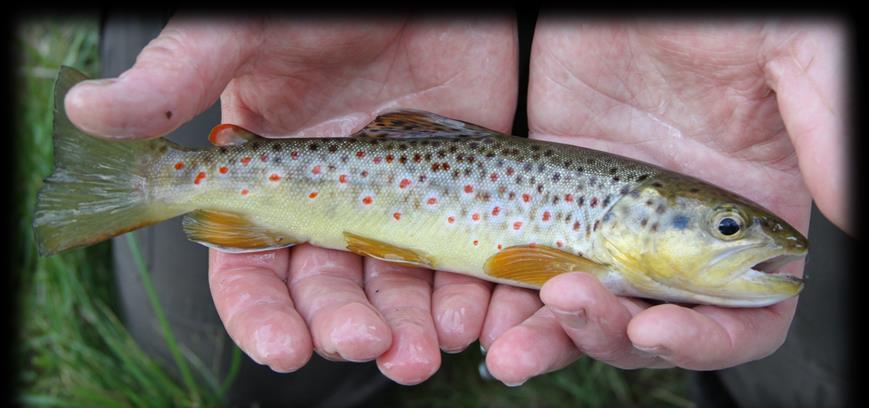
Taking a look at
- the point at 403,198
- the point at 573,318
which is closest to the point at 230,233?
the point at 403,198

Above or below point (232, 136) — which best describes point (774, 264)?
below

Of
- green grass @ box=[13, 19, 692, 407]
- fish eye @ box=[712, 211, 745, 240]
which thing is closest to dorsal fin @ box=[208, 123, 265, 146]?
green grass @ box=[13, 19, 692, 407]

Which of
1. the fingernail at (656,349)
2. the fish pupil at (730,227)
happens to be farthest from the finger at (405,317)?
the fish pupil at (730,227)

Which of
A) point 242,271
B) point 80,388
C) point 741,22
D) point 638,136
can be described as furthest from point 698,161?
point 80,388

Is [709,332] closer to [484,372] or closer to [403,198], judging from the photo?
[403,198]

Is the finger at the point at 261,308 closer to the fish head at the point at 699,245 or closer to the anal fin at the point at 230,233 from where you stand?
the anal fin at the point at 230,233

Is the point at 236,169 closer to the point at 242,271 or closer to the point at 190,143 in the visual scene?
the point at 242,271

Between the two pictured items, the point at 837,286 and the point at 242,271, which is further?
the point at 837,286
